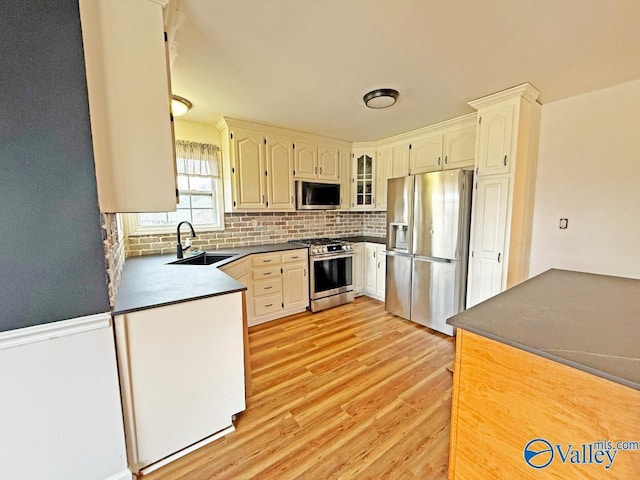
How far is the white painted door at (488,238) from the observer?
2.48 m

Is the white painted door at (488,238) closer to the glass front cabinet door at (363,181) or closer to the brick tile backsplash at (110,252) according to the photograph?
the glass front cabinet door at (363,181)

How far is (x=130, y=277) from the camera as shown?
1923mm

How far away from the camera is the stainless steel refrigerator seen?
2.74 meters

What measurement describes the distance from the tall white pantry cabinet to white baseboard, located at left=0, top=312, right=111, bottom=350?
116 inches

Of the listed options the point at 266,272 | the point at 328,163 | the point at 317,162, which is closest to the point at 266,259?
the point at 266,272

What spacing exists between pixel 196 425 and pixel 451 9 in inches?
107

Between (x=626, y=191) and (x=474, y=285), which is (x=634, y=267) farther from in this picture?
(x=474, y=285)

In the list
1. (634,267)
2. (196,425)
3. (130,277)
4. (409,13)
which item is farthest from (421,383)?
(409,13)

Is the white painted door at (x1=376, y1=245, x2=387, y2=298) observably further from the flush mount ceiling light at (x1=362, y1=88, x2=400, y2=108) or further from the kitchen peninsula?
the kitchen peninsula

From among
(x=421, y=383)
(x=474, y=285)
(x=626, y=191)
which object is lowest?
(x=421, y=383)

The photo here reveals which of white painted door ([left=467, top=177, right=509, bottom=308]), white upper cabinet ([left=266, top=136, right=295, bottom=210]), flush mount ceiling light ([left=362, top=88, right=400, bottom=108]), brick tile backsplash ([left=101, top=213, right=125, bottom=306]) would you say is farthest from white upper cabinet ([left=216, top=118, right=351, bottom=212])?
white painted door ([left=467, top=177, right=509, bottom=308])

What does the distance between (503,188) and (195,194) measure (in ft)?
10.8

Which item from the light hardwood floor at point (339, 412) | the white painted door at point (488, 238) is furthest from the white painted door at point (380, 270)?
the white painted door at point (488, 238)

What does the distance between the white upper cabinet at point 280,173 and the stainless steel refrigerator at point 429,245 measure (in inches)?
51.7
